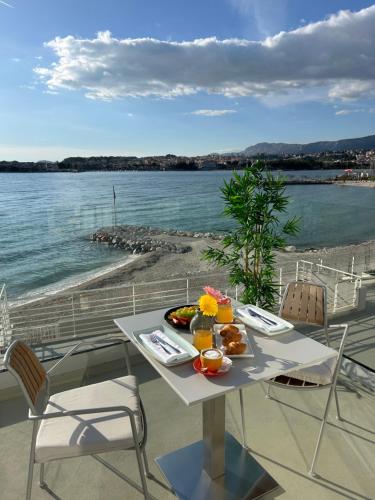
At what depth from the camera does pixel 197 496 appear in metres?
1.68

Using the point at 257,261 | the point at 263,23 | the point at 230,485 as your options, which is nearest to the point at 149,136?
the point at 263,23

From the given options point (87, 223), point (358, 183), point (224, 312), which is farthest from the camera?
point (358, 183)

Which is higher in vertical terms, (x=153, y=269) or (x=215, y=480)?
(x=215, y=480)

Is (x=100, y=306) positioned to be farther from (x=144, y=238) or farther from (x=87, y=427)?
(x=144, y=238)

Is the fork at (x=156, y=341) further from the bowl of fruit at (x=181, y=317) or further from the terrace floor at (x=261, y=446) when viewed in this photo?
the terrace floor at (x=261, y=446)

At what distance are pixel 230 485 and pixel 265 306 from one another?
2111 millimetres

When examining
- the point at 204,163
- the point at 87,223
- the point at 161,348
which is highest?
the point at 204,163

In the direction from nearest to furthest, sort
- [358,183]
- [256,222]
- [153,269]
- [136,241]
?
[256,222] → [153,269] → [136,241] → [358,183]

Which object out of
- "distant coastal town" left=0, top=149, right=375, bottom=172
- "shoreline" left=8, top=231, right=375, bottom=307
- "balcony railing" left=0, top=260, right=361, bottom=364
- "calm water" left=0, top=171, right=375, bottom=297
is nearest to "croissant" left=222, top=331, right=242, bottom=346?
"balcony railing" left=0, top=260, right=361, bottom=364

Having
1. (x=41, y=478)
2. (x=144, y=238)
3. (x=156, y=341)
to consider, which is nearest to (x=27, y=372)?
(x=156, y=341)

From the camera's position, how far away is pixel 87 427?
4.90 feet

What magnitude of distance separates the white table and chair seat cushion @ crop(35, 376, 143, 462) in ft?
1.02

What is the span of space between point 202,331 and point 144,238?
2497 centimetres

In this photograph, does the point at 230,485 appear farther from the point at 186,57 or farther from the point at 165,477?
the point at 186,57
